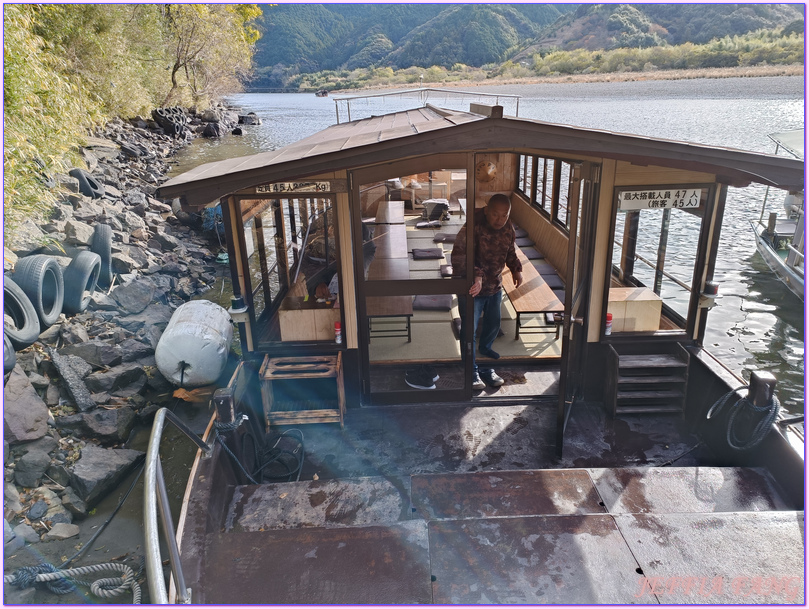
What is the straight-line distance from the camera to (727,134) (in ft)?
94.3

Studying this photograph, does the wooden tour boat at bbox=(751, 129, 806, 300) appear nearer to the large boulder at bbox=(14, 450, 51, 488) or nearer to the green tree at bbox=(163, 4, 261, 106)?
the large boulder at bbox=(14, 450, 51, 488)

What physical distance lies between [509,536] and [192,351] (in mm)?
5309

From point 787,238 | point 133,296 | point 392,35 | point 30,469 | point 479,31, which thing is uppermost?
point 392,35

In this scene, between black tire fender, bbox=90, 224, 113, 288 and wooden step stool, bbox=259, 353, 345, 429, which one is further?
black tire fender, bbox=90, 224, 113, 288

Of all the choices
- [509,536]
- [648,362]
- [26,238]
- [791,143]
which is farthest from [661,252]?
[791,143]

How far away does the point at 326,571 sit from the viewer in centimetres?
Answer: 334

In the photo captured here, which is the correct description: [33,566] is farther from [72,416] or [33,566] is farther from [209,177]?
[209,177]

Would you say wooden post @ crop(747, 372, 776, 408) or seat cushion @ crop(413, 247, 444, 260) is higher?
seat cushion @ crop(413, 247, 444, 260)

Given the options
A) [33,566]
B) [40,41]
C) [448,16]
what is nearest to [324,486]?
[33,566]

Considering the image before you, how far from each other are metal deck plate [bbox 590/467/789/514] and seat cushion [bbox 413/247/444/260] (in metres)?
2.57

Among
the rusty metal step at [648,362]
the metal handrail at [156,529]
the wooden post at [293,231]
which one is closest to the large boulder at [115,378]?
the wooden post at [293,231]

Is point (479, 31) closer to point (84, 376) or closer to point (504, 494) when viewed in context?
point (84, 376)

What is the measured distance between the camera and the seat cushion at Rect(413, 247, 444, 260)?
551 cm

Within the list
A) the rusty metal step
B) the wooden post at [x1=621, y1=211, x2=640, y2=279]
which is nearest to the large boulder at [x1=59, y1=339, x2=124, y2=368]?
the rusty metal step
